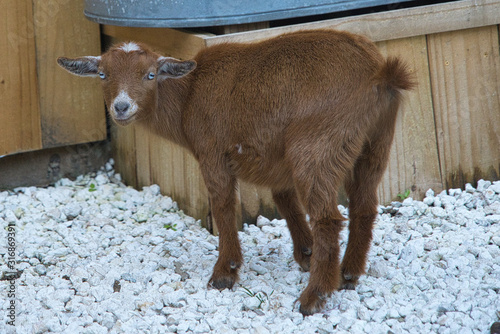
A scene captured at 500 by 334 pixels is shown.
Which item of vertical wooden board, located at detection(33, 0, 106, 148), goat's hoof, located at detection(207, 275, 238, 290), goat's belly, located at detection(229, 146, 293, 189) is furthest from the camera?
vertical wooden board, located at detection(33, 0, 106, 148)

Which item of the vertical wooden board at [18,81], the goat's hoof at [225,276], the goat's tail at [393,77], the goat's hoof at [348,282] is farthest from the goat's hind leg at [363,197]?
the vertical wooden board at [18,81]

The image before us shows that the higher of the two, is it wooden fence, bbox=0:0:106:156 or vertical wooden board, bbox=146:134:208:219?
wooden fence, bbox=0:0:106:156

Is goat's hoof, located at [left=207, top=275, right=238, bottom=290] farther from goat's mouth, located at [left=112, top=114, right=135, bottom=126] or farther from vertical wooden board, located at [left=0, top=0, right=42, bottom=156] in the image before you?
vertical wooden board, located at [left=0, top=0, right=42, bottom=156]

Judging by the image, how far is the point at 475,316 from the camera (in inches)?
138

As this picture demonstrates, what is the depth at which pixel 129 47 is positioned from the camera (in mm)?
3994

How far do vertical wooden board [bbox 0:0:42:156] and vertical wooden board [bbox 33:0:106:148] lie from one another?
0.06 metres

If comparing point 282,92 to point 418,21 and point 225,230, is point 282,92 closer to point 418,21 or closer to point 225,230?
point 225,230

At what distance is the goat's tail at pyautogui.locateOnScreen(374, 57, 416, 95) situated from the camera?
11.3 feet

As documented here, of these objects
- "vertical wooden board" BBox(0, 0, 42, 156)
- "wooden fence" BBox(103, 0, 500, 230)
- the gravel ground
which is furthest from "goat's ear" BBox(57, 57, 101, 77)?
"vertical wooden board" BBox(0, 0, 42, 156)

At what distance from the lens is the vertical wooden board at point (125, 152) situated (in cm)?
577

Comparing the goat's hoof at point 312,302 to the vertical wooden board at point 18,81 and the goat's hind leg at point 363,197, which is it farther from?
the vertical wooden board at point 18,81

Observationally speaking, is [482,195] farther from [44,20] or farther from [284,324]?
[44,20]

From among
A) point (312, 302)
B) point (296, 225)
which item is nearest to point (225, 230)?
point (296, 225)

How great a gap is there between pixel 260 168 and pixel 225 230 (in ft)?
1.51
